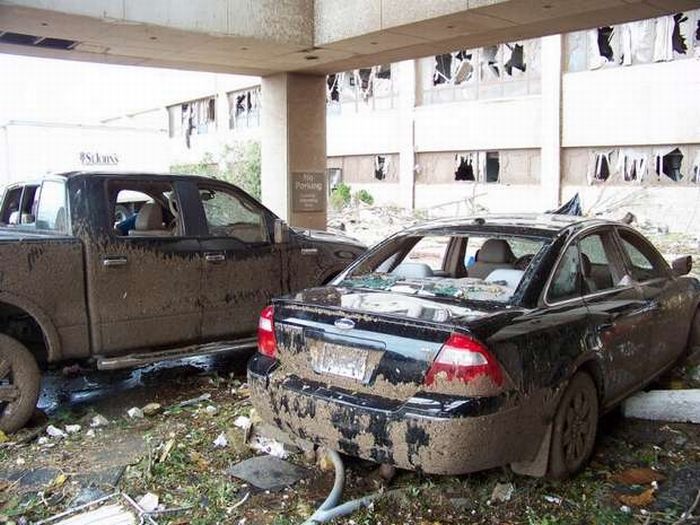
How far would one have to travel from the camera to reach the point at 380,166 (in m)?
30.4

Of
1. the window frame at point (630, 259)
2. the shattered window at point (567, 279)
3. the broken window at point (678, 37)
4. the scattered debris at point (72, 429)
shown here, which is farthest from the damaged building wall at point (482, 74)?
the scattered debris at point (72, 429)

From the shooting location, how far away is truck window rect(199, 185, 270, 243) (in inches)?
266

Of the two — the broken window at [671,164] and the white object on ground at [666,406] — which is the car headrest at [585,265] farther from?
the broken window at [671,164]

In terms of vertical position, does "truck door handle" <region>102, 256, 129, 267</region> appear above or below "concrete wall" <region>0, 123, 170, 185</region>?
below

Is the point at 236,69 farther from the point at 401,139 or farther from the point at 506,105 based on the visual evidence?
the point at 401,139

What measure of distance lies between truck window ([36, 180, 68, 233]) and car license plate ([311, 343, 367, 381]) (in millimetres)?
2837

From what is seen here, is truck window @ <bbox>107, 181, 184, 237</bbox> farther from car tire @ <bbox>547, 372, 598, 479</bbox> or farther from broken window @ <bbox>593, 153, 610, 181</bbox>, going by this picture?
broken window @ <bbox>593, 153, 610, 181</bbox>

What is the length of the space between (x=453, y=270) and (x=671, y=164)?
18313 mm

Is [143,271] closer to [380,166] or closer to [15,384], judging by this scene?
[15,384]

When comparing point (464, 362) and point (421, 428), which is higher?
point (464, 362)

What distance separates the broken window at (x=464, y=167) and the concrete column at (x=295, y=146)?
14.8 metres

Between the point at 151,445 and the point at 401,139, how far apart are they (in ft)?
82.0

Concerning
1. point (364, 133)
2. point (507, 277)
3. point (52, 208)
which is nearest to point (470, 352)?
point (507, 277)

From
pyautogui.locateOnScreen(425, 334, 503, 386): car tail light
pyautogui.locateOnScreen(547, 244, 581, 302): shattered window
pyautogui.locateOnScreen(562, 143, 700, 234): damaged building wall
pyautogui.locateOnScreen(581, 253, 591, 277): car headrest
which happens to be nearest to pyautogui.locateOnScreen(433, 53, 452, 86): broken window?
pyautogui.locateOnScreen(562, 143, 700, 234): damaged building wall
